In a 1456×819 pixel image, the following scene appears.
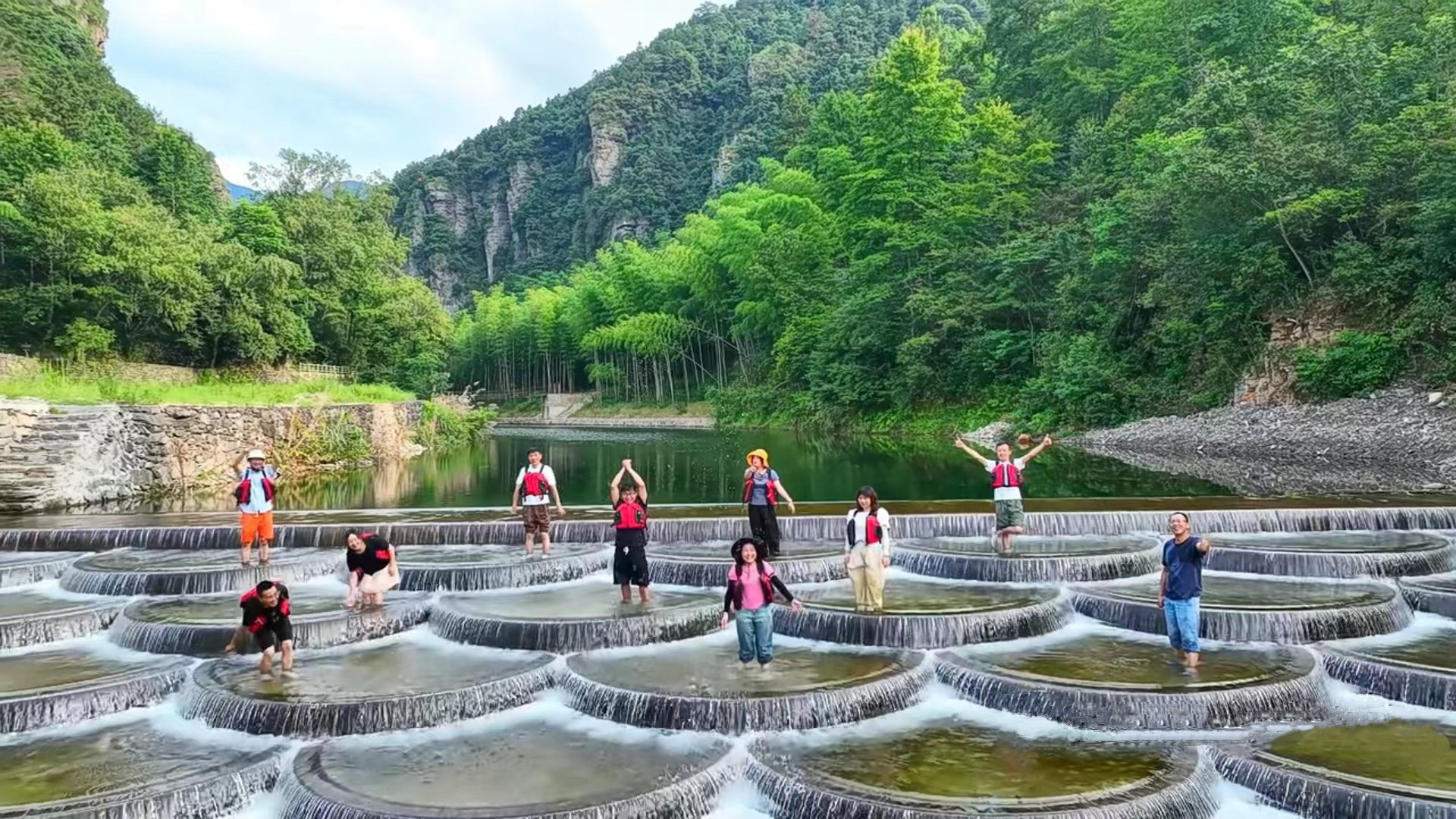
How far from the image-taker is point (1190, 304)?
3247 centimetres

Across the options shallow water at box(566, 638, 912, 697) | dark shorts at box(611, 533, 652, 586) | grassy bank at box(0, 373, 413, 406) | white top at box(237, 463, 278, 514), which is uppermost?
grassy bank at box(0, 373, 413, 406)

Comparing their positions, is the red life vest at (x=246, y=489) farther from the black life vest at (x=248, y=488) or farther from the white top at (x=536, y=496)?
the white top at (x=536, y=496)

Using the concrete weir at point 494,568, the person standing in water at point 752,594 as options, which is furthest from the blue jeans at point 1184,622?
the concrete weir at point 494,568

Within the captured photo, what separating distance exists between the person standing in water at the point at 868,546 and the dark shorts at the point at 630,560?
2611 millimetres

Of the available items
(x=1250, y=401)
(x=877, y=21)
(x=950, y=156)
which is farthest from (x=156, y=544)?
(x=877, y=21)

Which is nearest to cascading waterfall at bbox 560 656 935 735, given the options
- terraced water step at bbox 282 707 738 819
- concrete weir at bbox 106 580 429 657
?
terraced water step at bbox 282 707 738 819

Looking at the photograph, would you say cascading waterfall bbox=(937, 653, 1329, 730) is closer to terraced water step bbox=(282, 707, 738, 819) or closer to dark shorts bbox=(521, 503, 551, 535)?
terraced water step bbox=(282, 707, 738, 819)

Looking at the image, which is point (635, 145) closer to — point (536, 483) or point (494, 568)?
point (536, 483)

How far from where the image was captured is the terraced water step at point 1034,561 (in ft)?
42.7

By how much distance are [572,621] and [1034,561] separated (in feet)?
21.3

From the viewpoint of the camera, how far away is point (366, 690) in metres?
9.05

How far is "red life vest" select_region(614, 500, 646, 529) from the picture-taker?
430 inches

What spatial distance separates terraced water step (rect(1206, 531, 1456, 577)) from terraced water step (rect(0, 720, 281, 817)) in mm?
12496

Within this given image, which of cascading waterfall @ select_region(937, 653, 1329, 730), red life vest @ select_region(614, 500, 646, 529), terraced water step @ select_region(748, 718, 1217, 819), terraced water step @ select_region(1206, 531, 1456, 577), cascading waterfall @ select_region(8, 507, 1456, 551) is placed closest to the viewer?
terraced water step @ select_region(748, 718, 1217, 819)
